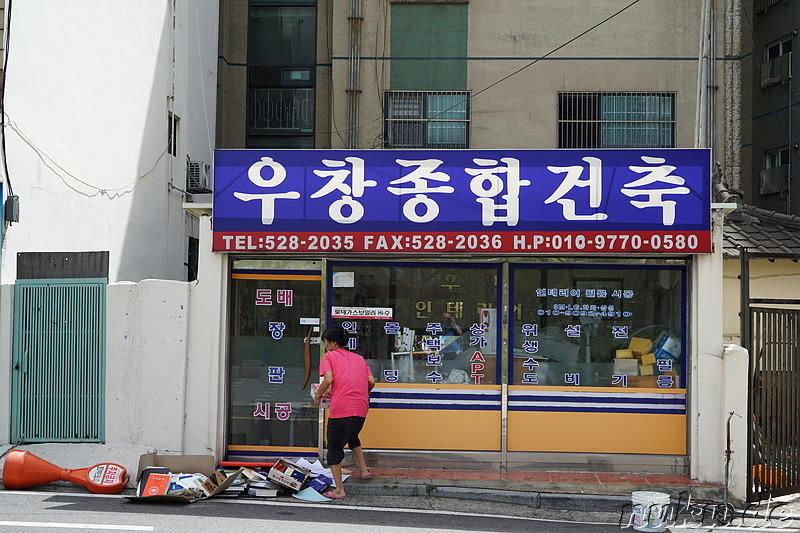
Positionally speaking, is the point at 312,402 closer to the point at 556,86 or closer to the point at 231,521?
the point at 231,521

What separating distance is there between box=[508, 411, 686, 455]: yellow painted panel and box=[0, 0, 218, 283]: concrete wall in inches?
262

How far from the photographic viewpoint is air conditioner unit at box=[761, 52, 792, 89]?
20328mm

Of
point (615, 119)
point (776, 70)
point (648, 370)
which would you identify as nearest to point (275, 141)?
point (615, 119)

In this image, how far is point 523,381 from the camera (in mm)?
9320

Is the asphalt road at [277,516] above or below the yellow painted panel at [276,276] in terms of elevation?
below

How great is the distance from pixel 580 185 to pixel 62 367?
6448 millimetres

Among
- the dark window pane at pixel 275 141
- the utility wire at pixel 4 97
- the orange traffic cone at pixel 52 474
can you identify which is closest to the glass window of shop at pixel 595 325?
the orange traffic cone at pixel 52 474

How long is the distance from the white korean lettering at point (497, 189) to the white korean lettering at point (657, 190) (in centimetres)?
119

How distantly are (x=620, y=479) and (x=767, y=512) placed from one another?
4.91 ft

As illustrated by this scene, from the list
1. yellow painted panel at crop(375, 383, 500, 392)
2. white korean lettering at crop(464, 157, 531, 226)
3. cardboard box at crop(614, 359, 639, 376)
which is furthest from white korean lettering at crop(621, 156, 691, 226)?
yellow painted panel at crop(375, 383, 500, 392)

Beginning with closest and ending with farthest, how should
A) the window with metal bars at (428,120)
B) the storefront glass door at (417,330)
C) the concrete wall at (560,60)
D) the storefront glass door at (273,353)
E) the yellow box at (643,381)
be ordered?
the yellow box at (643,381) → the storefront glass door at (417,330) → the storefront glass door at (273,353) → the concrete wall at (560,60) → the window with metal bars at (428,120)

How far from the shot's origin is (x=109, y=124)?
12.6 meters

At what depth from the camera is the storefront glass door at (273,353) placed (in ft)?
31.0

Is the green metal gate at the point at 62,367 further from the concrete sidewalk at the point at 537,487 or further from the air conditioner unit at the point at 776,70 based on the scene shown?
the air conditioner unit at the point at 776,70
